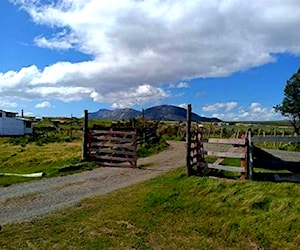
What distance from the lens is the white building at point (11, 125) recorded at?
73.7 metres

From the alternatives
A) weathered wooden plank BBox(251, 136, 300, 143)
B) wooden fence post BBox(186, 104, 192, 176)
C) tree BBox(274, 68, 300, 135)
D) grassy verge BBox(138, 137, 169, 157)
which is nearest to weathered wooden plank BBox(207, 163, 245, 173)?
wooden fence post BBox(186, 104, 192, 176)

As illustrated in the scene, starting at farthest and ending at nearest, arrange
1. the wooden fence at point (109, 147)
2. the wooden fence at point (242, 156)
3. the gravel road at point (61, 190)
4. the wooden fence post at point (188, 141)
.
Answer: the wooden fence at point (109, 147), the wooden fence post at point (188, 141), the wooden fence at point (242, 156), the gravel road at point (61, 190)

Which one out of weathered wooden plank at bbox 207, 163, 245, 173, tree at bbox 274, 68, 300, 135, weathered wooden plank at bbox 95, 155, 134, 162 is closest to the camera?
weathered wooden plank at bbox 207, 163, 245, 173

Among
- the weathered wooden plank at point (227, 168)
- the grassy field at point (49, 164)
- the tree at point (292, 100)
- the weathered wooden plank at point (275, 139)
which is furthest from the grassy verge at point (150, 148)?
the tree at point (292, 100)

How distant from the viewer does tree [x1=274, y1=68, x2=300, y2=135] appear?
219 feet

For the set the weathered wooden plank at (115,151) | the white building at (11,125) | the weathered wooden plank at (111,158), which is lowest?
the weathered wooden plank at (111,158)

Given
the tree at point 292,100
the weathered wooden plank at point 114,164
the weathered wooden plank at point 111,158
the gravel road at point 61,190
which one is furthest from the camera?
the tree at point 292,100

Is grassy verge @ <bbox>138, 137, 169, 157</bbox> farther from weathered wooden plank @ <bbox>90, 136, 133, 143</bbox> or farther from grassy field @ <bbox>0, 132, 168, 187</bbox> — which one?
→ weathered wooden plank @ <bbox>90, 136, 133, 143</bbox>

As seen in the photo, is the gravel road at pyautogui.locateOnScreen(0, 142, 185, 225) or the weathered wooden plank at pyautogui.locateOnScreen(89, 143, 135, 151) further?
the weathered wooden plank at pyautogui.locateOnScreen(89, 143, 135, 151)

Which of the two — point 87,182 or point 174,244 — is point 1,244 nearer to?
point 174,244

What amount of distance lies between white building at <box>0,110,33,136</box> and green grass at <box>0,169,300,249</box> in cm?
6463

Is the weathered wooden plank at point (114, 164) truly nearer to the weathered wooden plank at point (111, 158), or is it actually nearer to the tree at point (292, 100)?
the weathered wooden plank at point (111, 158)

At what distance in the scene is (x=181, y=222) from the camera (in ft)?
35.1

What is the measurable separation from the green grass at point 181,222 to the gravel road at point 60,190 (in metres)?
0.91
